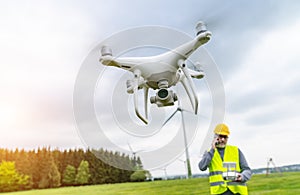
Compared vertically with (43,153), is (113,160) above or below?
below

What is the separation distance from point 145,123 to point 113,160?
45 cm

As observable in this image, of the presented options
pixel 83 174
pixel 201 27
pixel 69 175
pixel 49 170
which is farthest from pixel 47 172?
pixel 201 27

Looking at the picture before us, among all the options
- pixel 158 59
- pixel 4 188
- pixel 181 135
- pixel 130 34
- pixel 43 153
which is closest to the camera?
pixel 130 34

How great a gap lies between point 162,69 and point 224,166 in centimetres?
106

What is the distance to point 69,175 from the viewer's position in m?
33.7

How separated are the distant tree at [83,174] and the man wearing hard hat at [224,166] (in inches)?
1133

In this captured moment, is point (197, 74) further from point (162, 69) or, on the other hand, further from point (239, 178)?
point (239, 178)

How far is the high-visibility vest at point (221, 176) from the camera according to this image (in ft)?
10.1

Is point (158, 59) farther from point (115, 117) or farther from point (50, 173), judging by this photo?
point (50, 173)

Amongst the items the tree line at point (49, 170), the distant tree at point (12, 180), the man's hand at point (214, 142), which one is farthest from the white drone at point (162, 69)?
the distant tree at point (12, 180)

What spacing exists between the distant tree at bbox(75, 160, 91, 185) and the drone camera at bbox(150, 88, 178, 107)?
28.8 meters

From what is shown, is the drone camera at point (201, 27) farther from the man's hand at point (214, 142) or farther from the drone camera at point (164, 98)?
the man's hand at point (214, 142)

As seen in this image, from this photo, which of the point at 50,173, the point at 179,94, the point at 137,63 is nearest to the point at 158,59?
the point at 137,63

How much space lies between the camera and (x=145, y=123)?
319 cm
